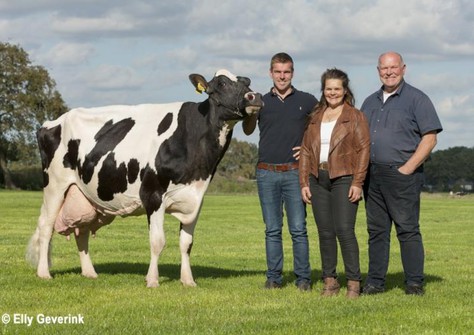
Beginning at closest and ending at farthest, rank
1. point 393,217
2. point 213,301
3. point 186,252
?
point 213,301
point 393,217
point 186,252

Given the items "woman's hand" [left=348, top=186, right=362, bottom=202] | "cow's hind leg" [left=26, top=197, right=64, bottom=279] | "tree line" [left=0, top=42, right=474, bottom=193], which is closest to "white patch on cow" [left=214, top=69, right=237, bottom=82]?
"woman's hand" [left=348, top=186, right=362, bottom=202]

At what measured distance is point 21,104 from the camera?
78.3 m

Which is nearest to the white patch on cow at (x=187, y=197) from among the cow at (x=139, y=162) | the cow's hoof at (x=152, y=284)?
the cow at (x=139, y=162)

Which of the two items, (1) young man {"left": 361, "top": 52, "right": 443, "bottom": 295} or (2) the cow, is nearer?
(1) young man {"left": 361, "top": 52, "right": 443, "bottom": 295}

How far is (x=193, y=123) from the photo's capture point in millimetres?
12039

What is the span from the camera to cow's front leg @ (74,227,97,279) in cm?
1321

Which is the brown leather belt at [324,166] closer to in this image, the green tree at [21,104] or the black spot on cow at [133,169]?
the black spot on cow at [133,169]

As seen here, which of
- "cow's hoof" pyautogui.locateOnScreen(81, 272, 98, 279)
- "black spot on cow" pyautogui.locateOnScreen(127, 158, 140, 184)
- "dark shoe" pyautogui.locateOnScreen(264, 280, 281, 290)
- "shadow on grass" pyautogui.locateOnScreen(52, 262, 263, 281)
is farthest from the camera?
"shadow on grass" pyautogui.locateOnScreen(52, 262, 263, 281)

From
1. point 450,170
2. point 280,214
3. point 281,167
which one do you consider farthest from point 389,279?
point 450,170

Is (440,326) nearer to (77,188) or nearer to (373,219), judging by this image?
(373,219)

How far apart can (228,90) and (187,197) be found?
157 centimetres

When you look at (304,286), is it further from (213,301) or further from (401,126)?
(401,126)

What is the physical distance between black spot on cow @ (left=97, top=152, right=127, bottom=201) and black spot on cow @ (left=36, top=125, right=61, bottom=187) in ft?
3.83

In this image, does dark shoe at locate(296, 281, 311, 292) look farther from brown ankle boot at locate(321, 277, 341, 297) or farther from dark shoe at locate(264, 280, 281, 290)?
brown ankle boot at locate(321, 277, 341, 297)
